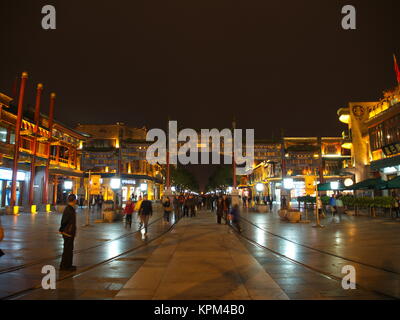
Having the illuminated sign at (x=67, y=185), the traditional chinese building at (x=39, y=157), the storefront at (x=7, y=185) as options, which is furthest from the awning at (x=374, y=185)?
the illuminated sign at (x=67, y=185)

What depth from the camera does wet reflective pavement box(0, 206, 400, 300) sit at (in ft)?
20.5

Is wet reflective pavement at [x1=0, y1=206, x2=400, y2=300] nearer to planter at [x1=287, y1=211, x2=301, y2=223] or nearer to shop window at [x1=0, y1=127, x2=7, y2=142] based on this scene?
planter at [x1=287, y1=211, x2=301, y2=223]

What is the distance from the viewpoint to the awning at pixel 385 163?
31.5 meters

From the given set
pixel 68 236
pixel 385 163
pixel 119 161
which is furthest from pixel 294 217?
pixel 119 161

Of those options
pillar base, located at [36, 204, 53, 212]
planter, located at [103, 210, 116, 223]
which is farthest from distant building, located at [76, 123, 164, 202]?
planter, located at [103, 210, 116, 223]

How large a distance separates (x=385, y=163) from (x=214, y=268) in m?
32.0

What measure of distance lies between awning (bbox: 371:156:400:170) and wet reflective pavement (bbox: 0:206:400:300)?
21.1 m

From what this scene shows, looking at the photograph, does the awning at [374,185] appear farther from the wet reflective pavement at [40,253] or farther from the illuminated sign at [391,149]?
the wet reflective pavement at [40,253]

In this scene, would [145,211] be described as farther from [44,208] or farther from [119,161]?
[119,161]
